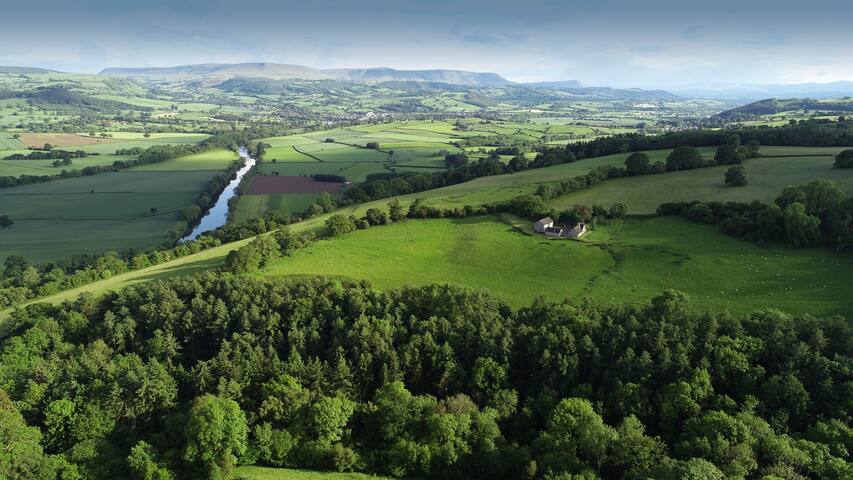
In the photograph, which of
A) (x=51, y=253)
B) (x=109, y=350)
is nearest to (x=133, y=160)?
(x=51, y=253)

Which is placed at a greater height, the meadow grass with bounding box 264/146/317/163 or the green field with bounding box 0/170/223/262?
the meadow grass with bounding box 264/146/317/163

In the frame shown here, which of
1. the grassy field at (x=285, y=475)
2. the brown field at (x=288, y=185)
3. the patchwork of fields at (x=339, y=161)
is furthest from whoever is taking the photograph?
the brown field at (x=288, y=185)

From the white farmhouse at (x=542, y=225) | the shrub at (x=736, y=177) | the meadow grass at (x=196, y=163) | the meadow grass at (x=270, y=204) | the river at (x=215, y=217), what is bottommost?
the river at (x=215, y=217)

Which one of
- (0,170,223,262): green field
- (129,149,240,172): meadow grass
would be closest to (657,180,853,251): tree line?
(0,170,223,262): green field

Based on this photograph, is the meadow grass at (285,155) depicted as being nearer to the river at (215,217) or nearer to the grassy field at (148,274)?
the river at (215,217)

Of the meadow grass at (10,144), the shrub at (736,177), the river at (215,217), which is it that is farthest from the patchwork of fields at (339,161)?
the meadow grass at (10,144)

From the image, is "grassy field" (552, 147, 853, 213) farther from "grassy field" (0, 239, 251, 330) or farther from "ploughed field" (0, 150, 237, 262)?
"ploughed field" (0, 150, 237, 262)
